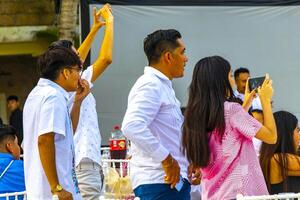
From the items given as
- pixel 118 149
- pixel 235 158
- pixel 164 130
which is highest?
pixel 164 130

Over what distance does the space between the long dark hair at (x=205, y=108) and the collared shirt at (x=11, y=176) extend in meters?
1.42

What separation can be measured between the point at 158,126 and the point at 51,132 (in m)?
0.68

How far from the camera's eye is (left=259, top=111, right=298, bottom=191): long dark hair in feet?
13.9

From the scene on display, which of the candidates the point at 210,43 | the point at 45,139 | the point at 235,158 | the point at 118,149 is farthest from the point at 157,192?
the point at 210,43

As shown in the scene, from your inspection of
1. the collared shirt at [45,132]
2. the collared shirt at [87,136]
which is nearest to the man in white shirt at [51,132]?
the collared shirt at [45,132]

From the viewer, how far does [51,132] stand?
10.7 feet

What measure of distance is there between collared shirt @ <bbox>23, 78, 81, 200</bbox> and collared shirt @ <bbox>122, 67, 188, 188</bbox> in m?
0.38

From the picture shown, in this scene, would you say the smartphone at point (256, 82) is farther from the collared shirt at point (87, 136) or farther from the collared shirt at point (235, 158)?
the collared shirt at point (87, 136)

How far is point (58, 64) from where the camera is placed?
3.48 meters

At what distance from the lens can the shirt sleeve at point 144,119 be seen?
3.53 meters

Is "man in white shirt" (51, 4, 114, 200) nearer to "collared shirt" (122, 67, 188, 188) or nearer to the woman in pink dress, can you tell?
"collared shirt" (122, 67, 188, 188)

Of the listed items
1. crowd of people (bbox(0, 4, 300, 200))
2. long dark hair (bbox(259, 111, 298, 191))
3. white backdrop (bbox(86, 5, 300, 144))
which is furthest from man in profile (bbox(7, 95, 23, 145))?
crowd of people (bbox(0, 4, 300, 200))

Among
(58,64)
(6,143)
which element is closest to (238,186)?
(58,64)

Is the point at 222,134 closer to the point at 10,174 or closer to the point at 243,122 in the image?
the point at 243,122
